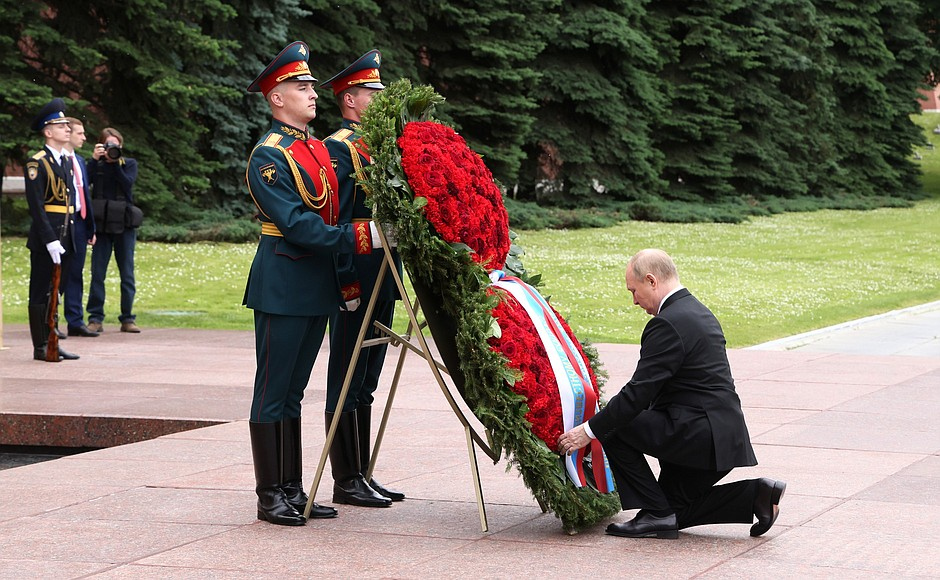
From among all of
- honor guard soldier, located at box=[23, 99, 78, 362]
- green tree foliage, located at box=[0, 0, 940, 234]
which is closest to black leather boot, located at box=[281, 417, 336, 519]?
honor guard soldier, located at box=[23, 99, 78, 362]

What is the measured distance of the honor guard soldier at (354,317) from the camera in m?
5.84

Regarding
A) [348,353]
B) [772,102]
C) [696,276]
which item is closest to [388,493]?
[348,353]

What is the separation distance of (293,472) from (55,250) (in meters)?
6.52

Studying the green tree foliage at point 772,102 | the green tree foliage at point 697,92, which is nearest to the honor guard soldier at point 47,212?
the green tree foliage at point 697,92

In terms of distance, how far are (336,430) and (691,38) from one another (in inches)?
1386

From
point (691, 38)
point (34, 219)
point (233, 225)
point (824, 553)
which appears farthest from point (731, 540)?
point (691, 38)

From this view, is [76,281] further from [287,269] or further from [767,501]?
[767,501]

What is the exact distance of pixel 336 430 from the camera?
591cm

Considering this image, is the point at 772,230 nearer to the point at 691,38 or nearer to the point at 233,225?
the point at 691,38

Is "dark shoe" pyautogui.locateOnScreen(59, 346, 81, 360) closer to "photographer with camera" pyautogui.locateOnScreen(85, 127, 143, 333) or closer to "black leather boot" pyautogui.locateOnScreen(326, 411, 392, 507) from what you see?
"photographer with camera" pyautogui.locateOnScreen(85, 127, 143, 333)

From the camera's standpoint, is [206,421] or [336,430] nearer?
[336,430]

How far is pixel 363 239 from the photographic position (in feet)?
17.8

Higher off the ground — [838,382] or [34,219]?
[34,219]

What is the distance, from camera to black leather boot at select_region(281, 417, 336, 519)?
18.8 feet
